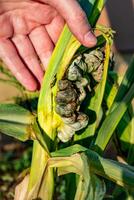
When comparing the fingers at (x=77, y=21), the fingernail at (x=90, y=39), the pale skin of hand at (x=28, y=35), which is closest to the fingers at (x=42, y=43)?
the pale skin of hand at (x=28, y=35)

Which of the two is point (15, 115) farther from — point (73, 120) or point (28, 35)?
point (28, 35)

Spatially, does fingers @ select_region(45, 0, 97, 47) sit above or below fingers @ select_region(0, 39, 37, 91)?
above

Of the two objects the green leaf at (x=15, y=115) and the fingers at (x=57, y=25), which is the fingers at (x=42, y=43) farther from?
the green leaf at (x=15, y=115)

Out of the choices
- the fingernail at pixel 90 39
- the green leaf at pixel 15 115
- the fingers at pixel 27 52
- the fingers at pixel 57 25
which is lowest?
the green leaf at pixel 15 115

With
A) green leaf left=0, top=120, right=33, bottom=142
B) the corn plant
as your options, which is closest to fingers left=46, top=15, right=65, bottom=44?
the corn plant

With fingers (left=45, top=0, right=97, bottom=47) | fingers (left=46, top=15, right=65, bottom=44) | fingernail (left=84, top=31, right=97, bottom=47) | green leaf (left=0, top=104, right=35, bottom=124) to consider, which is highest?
fingers (left=45, top=0, right=97, bottom=47)

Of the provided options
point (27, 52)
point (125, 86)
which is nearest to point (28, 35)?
point (27, 52)

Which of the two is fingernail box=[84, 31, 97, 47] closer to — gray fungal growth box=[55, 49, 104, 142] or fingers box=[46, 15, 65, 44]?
gray fungal growth box=[55, 49, 104, 142]

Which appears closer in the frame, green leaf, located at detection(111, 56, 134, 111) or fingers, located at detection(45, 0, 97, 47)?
fingers, located at detection(45, 0, 97, 47)
